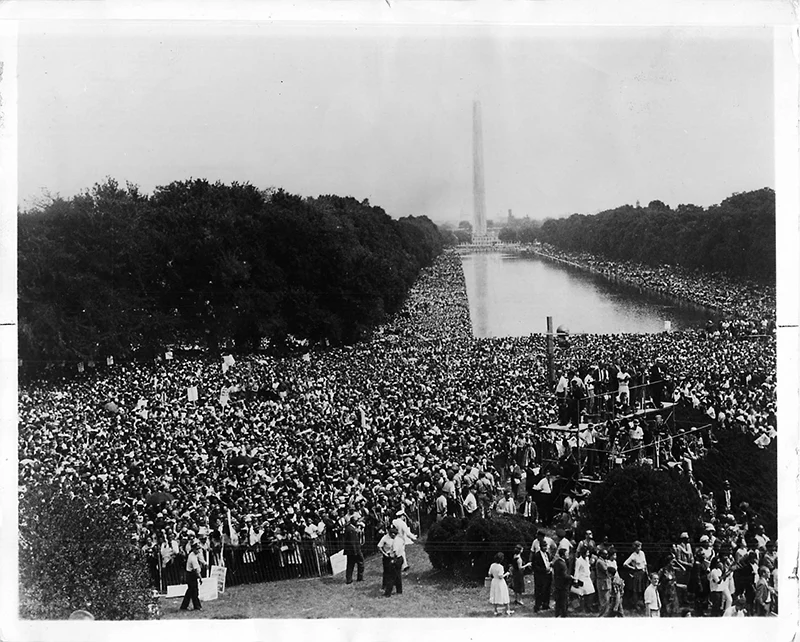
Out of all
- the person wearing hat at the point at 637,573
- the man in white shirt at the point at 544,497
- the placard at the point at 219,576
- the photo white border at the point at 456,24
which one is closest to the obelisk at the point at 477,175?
the photo white border at the point at 456,24

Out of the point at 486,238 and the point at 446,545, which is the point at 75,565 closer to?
the point at 446,545

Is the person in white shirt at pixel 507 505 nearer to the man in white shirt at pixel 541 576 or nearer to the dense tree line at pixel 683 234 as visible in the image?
the man in white shirt at pixel 541 576

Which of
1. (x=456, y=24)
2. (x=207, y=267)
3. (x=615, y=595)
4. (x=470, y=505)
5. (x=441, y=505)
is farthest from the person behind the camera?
(x=207, y=267)

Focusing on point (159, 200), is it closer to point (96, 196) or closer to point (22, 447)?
point (96, 196)

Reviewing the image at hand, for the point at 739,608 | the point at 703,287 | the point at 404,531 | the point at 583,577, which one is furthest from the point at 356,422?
the point at 739,608

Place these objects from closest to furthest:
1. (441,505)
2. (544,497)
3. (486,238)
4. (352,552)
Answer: (352,552)
(441,505)
(544,497)
(486,238)

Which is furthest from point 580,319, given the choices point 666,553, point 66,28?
point 66,28

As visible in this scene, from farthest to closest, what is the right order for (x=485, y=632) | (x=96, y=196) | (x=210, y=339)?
(x=210, y=339)
(x=96, y=196)
(x=485, y=632)
